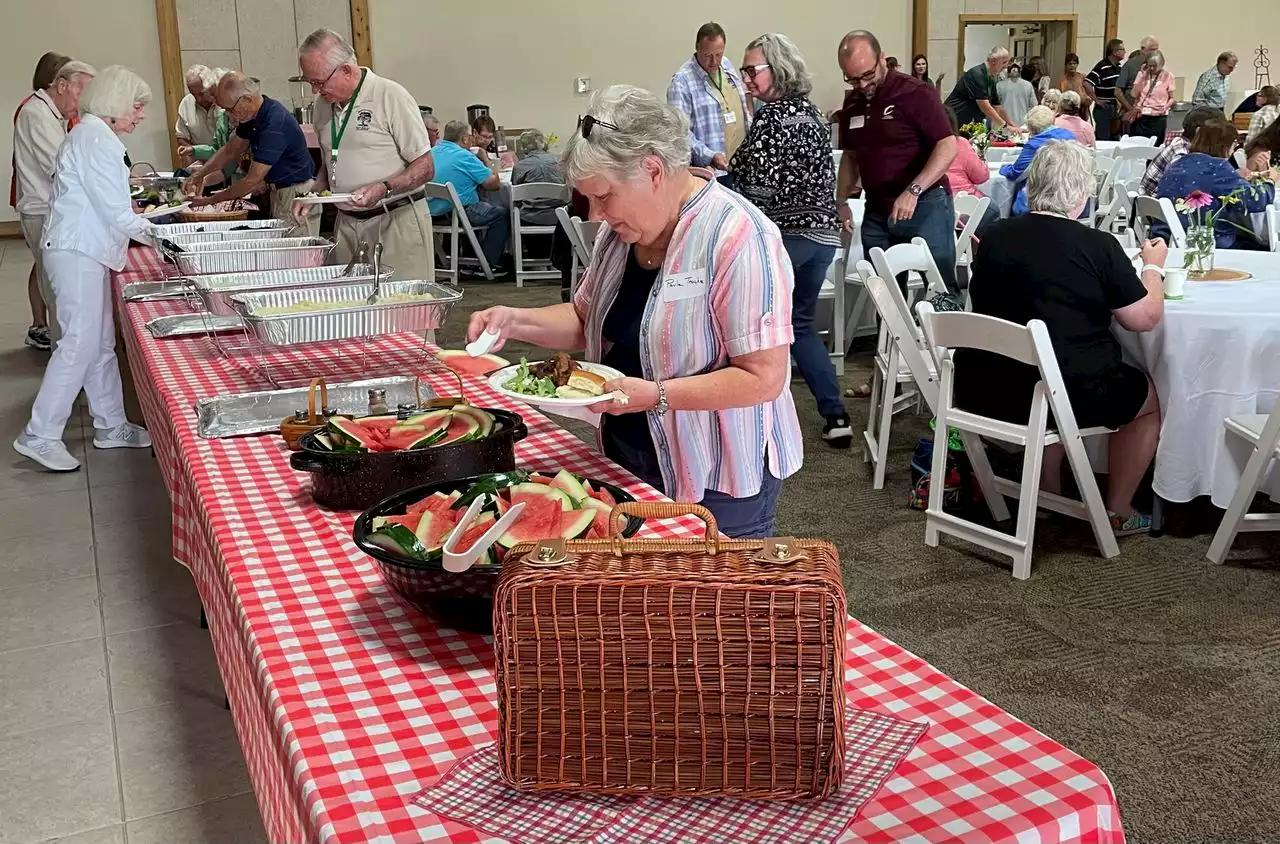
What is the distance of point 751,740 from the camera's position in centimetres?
92

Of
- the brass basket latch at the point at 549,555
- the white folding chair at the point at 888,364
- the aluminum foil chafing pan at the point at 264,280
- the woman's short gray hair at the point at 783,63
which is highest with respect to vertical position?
the woman's short gray hair at the point at 783,63

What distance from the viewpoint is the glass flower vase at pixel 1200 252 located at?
348 centimetres

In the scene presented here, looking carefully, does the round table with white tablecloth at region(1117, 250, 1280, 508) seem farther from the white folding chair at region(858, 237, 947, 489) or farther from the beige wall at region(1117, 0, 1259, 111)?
the beige wall at region(1117, 0, 1259, 111)

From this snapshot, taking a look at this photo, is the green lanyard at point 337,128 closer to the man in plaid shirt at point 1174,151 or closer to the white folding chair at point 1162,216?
the white folding chair at point 1162,216

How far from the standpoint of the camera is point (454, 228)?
25.6 feet

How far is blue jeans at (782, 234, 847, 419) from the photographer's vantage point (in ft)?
13.5

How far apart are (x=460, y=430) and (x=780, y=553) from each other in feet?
2.91

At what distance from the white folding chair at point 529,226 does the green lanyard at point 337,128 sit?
3.41m

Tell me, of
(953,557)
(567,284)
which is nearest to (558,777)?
(953,557)

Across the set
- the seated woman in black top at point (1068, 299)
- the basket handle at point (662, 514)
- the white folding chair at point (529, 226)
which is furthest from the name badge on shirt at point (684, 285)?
the white folding chair at point (529, 226)

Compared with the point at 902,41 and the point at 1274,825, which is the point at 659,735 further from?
the point at 902,41

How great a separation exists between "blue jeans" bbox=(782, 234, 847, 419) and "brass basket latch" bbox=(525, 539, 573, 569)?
128 inches

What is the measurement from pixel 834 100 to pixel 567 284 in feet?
23.8

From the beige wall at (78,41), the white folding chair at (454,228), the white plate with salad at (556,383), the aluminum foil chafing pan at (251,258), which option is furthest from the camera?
the beige wall at (78,41)
